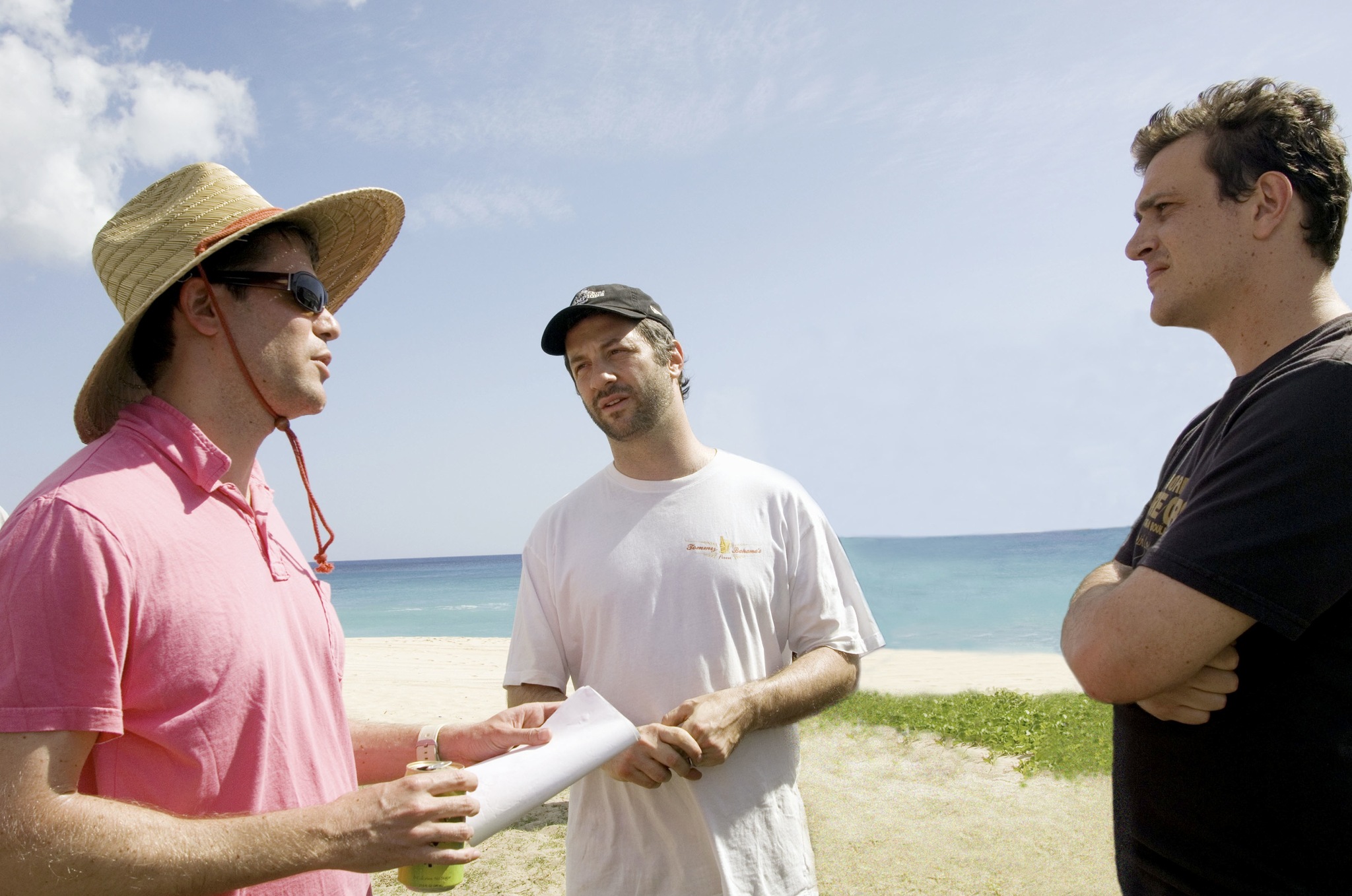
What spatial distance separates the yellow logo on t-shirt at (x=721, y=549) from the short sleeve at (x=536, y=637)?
0.57 metres

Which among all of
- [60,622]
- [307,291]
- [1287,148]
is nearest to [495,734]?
[60,622]

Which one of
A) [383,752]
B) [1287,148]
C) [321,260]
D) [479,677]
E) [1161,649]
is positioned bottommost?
[479,677]

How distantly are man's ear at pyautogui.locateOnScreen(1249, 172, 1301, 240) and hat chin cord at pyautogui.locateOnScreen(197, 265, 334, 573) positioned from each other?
2.56 m

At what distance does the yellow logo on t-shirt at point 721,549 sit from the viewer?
300cm

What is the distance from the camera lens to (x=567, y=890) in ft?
9.32

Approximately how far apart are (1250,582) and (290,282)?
2.37 m

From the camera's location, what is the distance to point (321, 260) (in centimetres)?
275

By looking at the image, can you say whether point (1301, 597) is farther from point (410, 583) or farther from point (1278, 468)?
point (410, 583)

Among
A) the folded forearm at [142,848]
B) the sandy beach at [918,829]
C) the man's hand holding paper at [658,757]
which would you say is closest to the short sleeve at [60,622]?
the folded forearm at [142,848]

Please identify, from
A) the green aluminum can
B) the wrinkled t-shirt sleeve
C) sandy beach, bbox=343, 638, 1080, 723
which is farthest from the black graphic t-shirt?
sandy beach, bbox=343, 638, 1080, 723

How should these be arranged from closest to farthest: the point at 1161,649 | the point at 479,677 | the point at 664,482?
1. the point at 1161,649
2. the point at 664,482
3. the point at 479,677

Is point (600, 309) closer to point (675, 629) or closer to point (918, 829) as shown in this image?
point (675, 629)

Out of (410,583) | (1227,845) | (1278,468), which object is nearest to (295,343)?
(1278,468)

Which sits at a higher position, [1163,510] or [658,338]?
[658,338]
